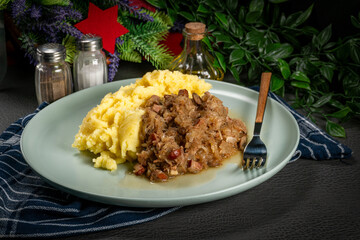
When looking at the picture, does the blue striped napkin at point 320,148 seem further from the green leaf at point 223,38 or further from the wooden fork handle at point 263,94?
the green leaf at point 223,38

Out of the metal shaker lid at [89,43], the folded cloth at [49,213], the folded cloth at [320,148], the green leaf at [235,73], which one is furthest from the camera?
the green leaf at [235,73]

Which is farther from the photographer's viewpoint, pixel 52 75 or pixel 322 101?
pixel 322 101

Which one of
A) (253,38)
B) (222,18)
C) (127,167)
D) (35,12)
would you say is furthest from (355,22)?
(35,12)

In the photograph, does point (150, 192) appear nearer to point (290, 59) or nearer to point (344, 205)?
point (344, 205)

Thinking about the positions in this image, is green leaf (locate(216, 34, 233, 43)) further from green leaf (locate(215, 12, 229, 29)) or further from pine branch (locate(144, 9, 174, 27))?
pine branch (locate(144, 9, 174, 27))

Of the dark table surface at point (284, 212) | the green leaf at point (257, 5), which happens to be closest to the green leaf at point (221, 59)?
the green leaf at point (257, 5)

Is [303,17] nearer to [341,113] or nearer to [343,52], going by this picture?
[343,52]
